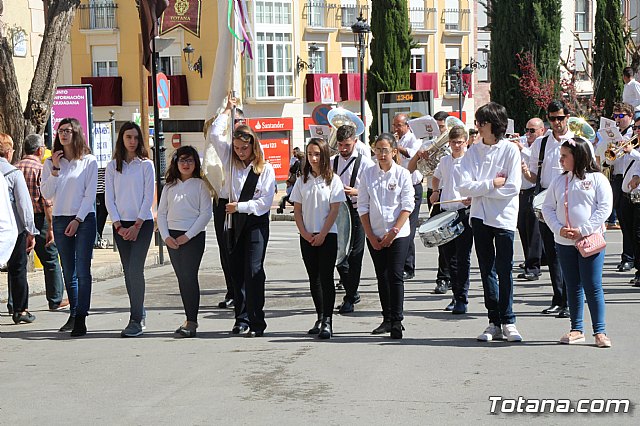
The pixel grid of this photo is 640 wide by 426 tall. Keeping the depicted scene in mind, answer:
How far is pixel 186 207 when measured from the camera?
388 inches

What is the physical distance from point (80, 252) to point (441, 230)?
3437mm

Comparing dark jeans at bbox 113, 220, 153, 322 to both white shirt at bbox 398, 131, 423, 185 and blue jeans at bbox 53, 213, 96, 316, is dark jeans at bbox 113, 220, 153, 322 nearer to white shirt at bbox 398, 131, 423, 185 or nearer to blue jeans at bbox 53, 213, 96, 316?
blue jeans at bbox 53, 213, 96, 316

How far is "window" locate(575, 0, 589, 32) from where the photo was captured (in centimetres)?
5938

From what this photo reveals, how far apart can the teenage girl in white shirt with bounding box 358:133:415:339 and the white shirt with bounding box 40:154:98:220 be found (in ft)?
8.33

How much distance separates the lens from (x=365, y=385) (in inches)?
303

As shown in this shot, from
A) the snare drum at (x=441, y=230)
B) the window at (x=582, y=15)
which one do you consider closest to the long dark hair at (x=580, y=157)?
the snare drum at (x=441, y=230)

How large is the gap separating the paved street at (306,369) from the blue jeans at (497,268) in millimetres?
299

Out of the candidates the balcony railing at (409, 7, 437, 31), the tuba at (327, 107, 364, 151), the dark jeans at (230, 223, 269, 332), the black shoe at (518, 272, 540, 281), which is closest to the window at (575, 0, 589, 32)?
the balcony railing at (409, 7, 437, 31)

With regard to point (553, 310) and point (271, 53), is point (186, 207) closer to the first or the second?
point (553, 310)

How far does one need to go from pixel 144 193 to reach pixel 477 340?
3285 millimetres

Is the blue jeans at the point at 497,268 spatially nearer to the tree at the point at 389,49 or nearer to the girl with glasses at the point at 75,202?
the girl with glasses at the point at 75,202

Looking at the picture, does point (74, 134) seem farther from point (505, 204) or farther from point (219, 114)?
point (505, 204)

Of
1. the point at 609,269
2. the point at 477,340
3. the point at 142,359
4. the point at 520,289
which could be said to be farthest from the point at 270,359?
the point at 609,269

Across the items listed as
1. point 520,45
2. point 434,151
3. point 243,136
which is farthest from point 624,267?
point 520,45
